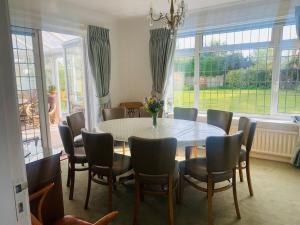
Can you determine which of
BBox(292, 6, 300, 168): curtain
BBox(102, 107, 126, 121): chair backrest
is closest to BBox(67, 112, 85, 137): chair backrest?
BBox(102, 107, 126, 121): chair backrest

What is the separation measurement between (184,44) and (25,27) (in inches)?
108

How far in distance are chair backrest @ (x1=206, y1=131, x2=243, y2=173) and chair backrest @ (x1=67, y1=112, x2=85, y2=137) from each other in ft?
6.49

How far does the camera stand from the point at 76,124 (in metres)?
3.35

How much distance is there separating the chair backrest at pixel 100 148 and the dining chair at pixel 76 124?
0.93m

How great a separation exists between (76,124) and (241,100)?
2.87m

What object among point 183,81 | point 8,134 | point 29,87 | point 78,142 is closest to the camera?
point 8,134

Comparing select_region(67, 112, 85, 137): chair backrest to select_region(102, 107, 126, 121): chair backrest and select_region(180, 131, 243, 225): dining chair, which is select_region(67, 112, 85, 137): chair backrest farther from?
select_region(180, 131, 243, 225): dining chair

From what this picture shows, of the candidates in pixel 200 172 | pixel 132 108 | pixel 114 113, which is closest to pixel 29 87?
pixel 114 113

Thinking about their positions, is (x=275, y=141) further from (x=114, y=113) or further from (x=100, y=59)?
(x=100, y=59)

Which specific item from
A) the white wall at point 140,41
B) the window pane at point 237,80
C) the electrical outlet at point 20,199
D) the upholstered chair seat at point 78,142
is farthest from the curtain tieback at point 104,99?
the electrical outlet at point 20,199

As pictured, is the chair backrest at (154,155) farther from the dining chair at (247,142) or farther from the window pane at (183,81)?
the window pane at (183,81)

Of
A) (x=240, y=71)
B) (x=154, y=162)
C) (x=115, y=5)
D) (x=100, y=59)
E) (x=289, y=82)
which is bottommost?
(x=154, y=162)

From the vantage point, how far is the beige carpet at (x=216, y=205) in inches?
88.4

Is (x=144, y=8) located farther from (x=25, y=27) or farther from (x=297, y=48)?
(x=297, y=48)
